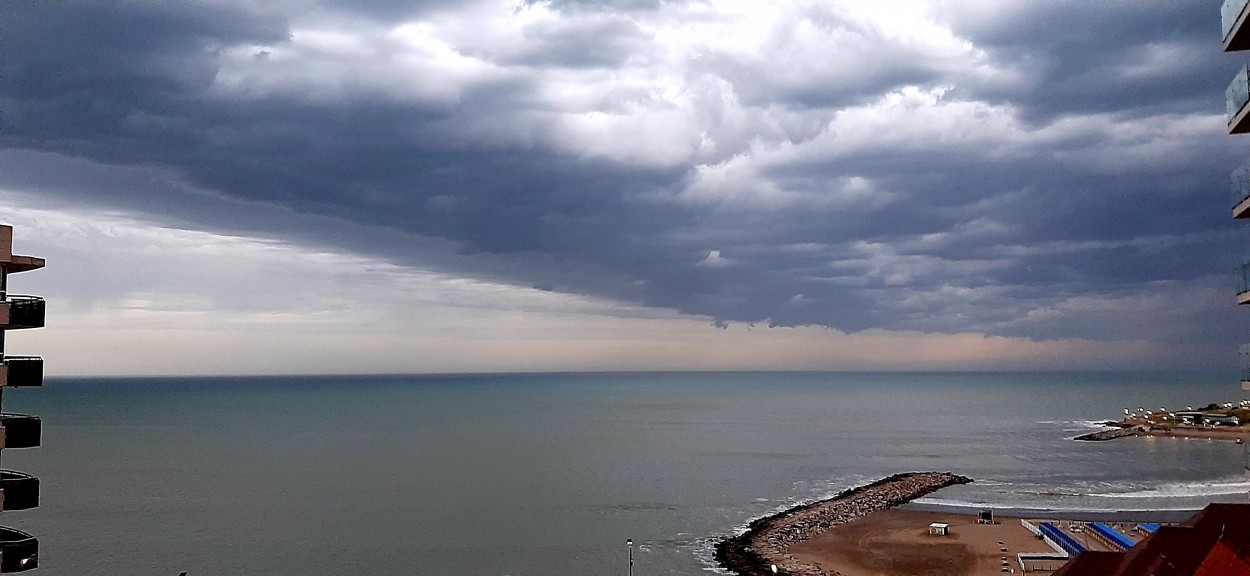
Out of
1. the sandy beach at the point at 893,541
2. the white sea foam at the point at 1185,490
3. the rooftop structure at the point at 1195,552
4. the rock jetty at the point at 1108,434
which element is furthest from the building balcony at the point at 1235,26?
the rock jetty at the point at 1108,434

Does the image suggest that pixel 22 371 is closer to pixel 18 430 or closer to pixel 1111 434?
pixel 18 430

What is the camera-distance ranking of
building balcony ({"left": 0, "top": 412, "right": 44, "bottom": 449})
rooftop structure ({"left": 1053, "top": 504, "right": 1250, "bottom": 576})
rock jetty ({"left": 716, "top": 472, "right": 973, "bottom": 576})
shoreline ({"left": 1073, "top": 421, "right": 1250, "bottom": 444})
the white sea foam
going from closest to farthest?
rooftop structure ({"left": 1053, "top": 504, "right": 1250, "bottom": 576}) → building balcony ({"left": 0, "top": 412, "right": 44, "bottom": 449}) → rock jetty ({"left": 716, "top": 472, "right": 973, "bottom": 576}) → the white sea foam → shoreline ({"left": 1073, "top": 421, "right": 1250, "bottom": 444})

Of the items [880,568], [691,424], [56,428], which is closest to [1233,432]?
[691,424]

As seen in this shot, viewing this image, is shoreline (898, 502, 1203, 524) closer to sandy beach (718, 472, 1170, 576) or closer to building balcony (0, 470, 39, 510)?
sandy beach (718, 472, 1170, 576)

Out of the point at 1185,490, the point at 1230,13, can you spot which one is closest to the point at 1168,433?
the point at 1185,490

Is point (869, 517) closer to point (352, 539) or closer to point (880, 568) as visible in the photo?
point (880, 568)

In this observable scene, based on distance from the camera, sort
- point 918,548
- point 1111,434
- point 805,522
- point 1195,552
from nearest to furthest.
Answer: point 1195,552 → point 918,548 → point 805,522 → point 1111,434

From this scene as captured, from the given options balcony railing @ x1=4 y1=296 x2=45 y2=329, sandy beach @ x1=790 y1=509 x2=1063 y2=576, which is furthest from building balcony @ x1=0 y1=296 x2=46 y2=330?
sandy beach @ x1=790 y1=509 x2=1063 y2=576

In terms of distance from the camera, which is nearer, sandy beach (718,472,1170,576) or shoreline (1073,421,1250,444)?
sandy beach (718,472,1170,576)
